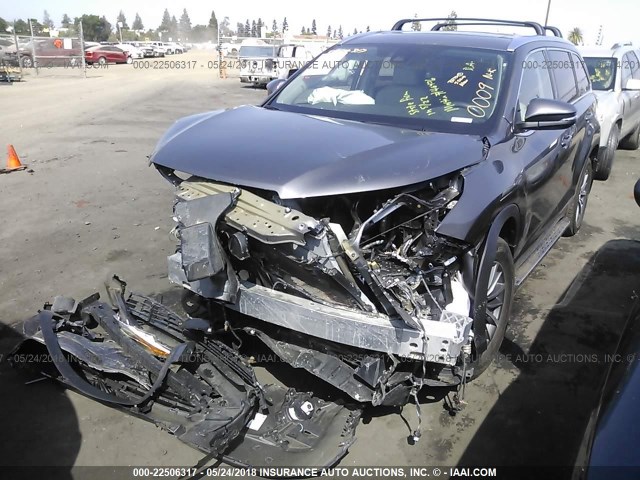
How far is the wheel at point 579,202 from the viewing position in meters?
5.47

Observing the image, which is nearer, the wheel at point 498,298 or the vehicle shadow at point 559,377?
the vehicle shadow at point 559,377

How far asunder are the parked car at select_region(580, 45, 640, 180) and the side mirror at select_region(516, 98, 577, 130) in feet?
14.9

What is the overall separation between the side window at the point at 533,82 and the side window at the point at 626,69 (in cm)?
553

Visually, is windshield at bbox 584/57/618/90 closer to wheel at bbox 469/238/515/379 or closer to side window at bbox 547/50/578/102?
side window at bbox 547/50/578/102

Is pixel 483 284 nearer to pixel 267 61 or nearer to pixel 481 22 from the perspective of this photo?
pixel 481 22

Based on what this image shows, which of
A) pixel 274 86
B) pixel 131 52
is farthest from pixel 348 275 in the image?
pixel 131 52

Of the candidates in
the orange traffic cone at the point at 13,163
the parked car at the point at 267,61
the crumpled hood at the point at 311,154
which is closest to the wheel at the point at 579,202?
the crumpled hood at the point at 311,154

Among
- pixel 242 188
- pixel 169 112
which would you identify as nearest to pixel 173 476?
pixel 242 188

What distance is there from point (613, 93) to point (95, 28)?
7763 cm

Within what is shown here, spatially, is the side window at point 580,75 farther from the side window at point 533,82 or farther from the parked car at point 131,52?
the parked car at point 131,52

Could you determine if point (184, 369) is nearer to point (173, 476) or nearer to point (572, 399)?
point (173, 476)

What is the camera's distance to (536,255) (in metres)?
4.34

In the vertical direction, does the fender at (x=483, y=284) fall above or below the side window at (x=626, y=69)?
below

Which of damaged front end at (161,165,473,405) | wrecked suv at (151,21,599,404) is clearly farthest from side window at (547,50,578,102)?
damaged front end at (161,165,473,405)
